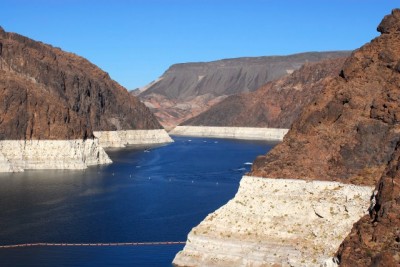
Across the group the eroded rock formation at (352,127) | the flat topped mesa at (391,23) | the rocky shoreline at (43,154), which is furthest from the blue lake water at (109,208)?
the flat topped mesa at (391,23)

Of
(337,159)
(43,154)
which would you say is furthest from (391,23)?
(43,154)

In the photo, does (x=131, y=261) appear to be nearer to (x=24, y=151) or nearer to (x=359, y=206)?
(x=359, y=206)

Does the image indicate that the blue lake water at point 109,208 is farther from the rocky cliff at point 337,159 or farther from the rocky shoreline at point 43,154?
the rocky cliff at point 337,159

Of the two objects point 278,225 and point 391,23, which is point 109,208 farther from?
point 391,23

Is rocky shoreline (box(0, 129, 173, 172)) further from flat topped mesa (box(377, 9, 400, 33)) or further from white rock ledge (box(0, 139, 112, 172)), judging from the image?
flat topped mesa (box(377, 9, 400, 33))

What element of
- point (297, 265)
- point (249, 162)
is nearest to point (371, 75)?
point (297, 265)

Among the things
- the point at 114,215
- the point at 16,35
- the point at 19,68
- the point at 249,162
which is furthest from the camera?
the point at 16,35
